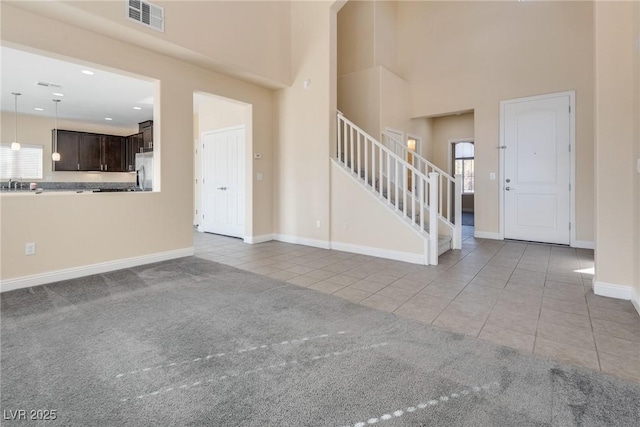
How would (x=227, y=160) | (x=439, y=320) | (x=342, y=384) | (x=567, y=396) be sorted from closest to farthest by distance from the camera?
(x=567, y=396)
(x=342, y=384)
(x=439, y=320)
(x=227, y=160)

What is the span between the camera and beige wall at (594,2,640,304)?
2690 millimetres

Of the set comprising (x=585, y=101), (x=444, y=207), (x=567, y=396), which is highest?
(x=585, y=101)

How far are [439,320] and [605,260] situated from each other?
5.98 feet

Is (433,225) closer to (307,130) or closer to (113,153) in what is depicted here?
(307,130)

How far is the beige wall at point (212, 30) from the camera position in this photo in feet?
10.6

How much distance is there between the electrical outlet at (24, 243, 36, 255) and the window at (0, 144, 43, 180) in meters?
5.65

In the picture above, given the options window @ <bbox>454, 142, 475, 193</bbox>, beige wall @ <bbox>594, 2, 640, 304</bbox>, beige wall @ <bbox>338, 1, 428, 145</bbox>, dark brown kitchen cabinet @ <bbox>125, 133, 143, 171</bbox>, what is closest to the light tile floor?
beige wall @ <bbox>594, 2, 640, 304</bbox>

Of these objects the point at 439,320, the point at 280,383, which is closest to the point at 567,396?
the point at 439,320

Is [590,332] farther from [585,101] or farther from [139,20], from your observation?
[139,20]

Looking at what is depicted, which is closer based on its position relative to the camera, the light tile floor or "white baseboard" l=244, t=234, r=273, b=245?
the light tile floor

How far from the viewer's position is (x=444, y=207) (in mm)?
7898

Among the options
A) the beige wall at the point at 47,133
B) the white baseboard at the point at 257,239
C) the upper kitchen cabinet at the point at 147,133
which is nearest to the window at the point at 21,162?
the beige wall at the point at 47,133

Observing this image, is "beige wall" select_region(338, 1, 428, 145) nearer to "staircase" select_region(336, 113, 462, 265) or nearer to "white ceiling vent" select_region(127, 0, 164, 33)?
"staircase" select_region(336, 113, 462, 265)

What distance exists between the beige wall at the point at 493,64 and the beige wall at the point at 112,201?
399cm
